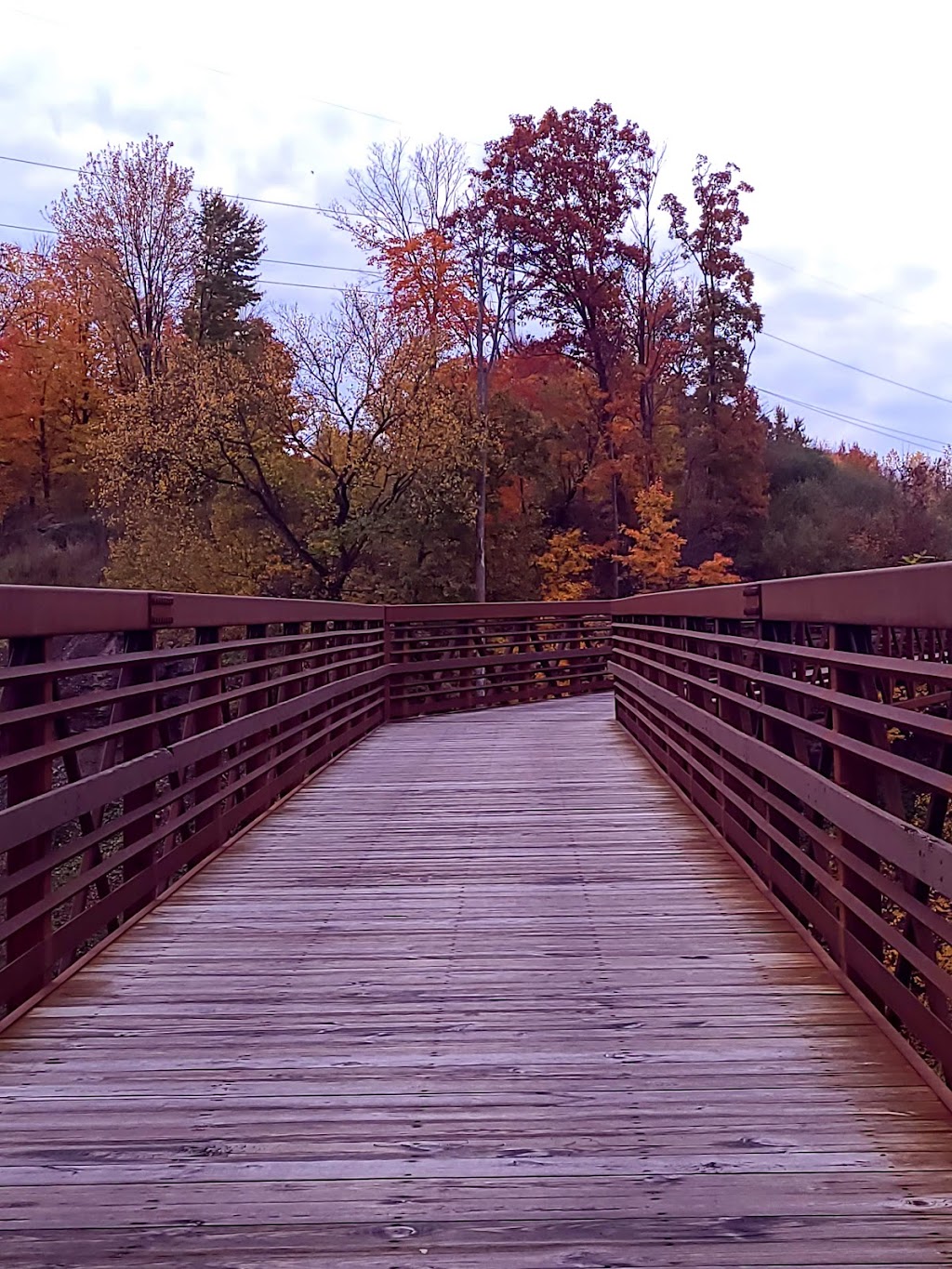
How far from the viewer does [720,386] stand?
34.5 m

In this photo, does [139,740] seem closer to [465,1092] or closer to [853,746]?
[465,1092]

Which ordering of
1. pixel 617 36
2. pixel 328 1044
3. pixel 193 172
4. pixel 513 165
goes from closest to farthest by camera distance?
pixel 328 1044, pixel 617 36, pixel 513 165, pixel 193 172

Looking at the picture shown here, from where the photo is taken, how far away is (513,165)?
31875 mm

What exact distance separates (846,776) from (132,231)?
33100mm

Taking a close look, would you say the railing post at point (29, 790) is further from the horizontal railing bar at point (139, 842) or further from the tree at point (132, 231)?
the tree at point (132, 231)

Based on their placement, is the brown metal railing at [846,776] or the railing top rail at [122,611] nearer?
the brown metal railing at [846,776]

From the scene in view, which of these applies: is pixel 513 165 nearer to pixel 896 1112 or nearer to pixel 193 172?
pixel 193 172

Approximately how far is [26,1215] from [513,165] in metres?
32.0

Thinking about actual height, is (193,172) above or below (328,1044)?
above

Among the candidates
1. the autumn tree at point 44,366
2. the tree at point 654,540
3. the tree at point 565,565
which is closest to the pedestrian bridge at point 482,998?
the tree at point 654,540

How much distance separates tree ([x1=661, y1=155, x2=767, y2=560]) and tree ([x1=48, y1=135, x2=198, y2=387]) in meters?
12.7

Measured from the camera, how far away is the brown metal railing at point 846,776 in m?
2.93

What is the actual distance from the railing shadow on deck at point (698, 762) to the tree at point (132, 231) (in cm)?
2774

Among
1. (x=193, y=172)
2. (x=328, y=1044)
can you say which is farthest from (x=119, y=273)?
(x=328, y=1044)
